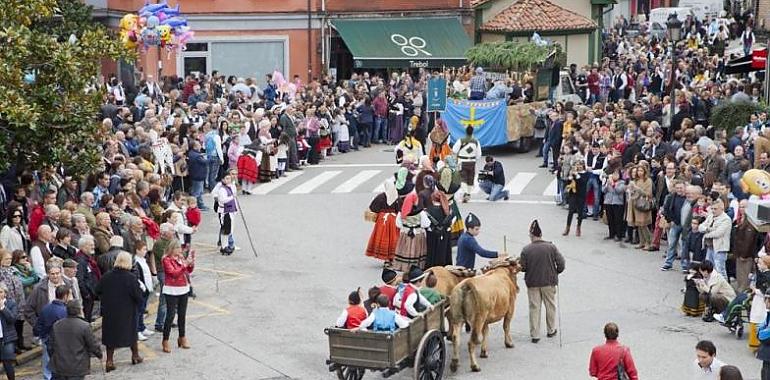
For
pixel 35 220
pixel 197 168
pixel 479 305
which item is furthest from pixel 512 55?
pixel 479 305

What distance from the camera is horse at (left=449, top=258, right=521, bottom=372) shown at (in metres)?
15.8

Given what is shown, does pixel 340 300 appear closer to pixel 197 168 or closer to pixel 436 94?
pixel 197 168

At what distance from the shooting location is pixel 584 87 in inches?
1574

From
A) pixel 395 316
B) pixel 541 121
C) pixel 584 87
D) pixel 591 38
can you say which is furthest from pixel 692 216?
pixel 591 38

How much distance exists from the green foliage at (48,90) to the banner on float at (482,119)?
14612mm

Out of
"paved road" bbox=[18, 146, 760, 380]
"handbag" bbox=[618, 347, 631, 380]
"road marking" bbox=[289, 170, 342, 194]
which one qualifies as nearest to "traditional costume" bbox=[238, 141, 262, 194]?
"paved road" bbox=[18, 146, 760, 380]

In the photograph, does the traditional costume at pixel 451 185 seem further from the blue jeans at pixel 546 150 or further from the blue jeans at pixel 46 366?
the blue jeans at pixel 546 150

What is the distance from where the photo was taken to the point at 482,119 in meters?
32.6

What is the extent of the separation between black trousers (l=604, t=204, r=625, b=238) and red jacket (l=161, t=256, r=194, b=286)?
372 inches

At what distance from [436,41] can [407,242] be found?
2608 cm

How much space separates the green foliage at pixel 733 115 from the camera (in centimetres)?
2642

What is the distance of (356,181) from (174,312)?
13.2 m

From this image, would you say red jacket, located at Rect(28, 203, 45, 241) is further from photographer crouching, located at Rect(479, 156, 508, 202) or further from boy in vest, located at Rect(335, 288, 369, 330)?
photographer crouching, located at Rect(479, 156, 508, 202)

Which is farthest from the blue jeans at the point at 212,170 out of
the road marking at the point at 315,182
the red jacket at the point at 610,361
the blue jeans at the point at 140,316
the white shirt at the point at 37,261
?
the red jacket at the point at 610,361
